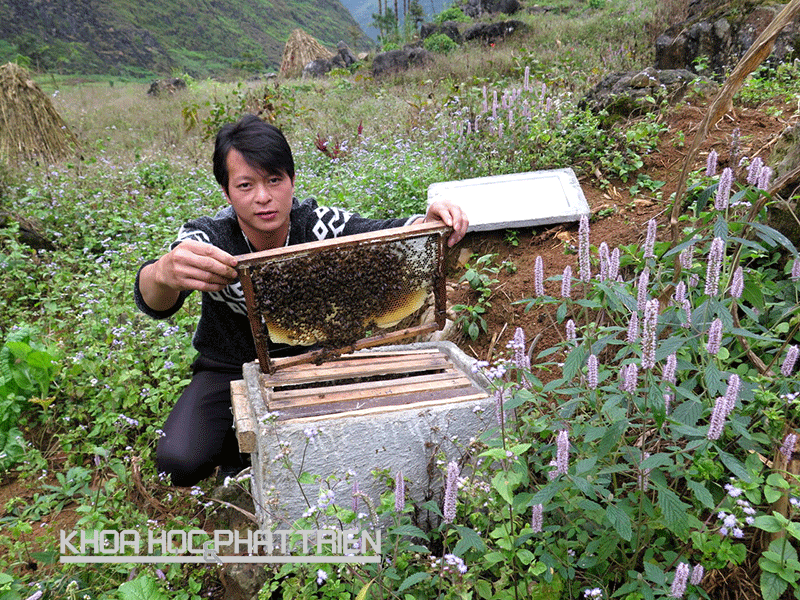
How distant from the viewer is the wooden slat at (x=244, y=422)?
7.26 ft

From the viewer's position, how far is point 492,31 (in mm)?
21312

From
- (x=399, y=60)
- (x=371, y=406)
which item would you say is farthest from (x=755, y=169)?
(x=399, y=60)

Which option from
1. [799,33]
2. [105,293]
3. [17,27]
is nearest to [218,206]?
[105,293]

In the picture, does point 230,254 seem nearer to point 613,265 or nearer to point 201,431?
point 201,431

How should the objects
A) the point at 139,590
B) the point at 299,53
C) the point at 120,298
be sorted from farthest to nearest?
1. the point at 299,53
2. the point at 120,298
3. the point at 139,590

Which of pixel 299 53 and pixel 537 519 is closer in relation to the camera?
pixel 537 519

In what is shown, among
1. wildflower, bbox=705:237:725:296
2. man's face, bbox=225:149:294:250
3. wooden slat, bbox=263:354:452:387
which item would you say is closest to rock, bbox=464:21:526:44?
man's face, bbox=225:149:294:250

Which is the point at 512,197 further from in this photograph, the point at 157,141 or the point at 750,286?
the point at 157,141

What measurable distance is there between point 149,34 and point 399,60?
1222 inches

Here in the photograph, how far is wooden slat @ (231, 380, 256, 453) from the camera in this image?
2.21m

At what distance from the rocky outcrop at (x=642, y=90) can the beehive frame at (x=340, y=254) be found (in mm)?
3316

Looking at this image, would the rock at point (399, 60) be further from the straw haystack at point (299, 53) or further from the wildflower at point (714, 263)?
the wildflower at point (714, 263)

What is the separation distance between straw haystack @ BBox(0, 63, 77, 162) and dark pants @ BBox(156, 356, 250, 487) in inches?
291

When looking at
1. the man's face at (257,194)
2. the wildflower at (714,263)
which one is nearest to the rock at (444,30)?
the man's face at (257,194)
